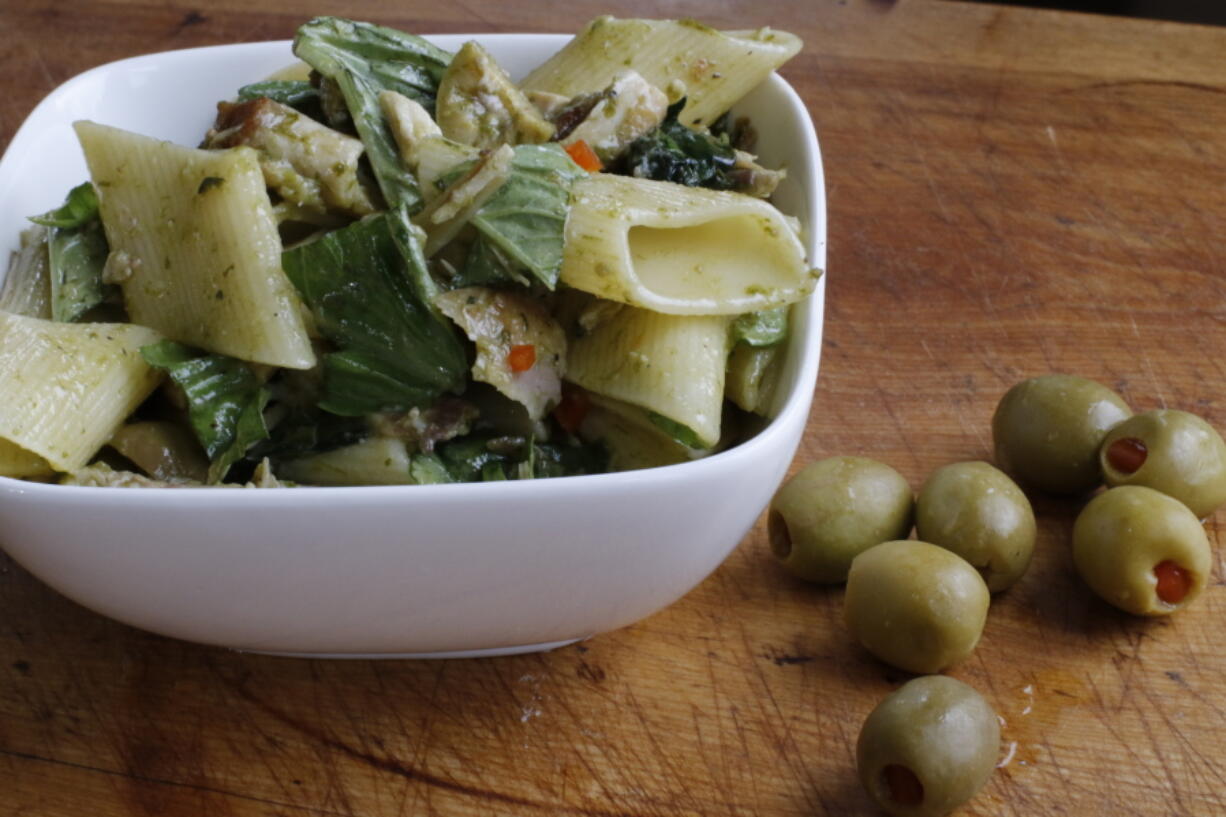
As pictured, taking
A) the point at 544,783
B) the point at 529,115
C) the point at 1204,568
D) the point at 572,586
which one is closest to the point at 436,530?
the point at 572,586

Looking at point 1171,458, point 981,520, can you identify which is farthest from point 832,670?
point 1171,458

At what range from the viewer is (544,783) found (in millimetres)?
1491

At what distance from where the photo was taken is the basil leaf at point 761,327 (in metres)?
1.50

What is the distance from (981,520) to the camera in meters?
1.69

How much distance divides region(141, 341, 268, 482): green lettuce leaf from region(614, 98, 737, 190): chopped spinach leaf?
1.66 ft

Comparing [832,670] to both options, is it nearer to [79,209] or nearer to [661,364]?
[661,364]

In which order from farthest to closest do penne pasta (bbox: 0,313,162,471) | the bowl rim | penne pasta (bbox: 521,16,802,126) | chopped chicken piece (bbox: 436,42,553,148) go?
penne pasta (bbox: 521,16,802,126) < chopped chicken piece (bbox: 436,42,553,148) < penne pasta (bbox: 0,313,162,471) < the bowl rim

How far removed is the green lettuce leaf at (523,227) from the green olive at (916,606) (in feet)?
1.73

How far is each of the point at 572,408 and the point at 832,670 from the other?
17.7 inches

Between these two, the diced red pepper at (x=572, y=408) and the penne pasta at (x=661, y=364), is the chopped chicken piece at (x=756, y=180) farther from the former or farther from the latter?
the diced red pepper at (x=572, y=408)

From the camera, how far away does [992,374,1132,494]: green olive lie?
1.81 m

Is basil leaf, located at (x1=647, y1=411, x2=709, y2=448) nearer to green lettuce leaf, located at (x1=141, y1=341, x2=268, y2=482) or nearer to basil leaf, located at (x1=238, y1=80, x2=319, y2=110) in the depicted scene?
green lettuce leaf, located at (x1=141, y1=341, x2=268, y2=482)

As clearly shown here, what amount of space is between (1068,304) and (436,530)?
130 cm

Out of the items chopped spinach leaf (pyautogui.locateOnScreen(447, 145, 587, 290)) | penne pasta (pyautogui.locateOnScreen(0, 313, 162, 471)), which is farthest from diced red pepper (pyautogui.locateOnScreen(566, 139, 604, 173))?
penne pasta (pyautogui.locateOnScreen(0, 313, 162, 471))
